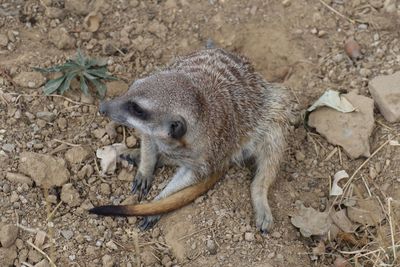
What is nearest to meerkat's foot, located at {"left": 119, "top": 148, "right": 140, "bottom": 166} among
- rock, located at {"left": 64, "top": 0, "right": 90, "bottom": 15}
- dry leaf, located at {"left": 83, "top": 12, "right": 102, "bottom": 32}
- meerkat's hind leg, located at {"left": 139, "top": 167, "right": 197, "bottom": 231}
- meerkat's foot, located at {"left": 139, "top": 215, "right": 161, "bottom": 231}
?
meerkat's hind leg, located at {"left": 139, "top": 167, "right": 197, "bottom": 231}

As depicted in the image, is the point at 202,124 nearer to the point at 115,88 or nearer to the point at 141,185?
the point at 141,185

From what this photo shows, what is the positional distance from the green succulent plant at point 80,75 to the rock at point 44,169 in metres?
0.38

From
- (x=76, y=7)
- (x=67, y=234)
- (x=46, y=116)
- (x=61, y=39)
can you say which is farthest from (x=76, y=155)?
(x=76, y=7)

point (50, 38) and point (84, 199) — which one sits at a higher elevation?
point (50, 38)

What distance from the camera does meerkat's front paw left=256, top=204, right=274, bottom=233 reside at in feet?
9.61

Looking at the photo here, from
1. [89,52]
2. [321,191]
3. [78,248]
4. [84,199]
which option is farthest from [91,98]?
[321,191]

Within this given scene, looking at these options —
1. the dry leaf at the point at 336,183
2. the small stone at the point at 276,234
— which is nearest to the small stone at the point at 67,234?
the small stone at the point at 276,234

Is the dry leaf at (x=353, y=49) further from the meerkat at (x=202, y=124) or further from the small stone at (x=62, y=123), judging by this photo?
the small stone at (x=62, y=123)

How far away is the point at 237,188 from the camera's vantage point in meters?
3.06

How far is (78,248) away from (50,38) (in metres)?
1.19

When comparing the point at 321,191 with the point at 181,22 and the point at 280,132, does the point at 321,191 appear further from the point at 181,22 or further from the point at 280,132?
the point at 181,22

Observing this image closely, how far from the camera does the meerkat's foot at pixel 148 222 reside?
289 cm

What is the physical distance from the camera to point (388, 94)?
3270 millimetres

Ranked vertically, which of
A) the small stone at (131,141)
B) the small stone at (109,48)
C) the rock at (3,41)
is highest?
the rock at (3,41)
